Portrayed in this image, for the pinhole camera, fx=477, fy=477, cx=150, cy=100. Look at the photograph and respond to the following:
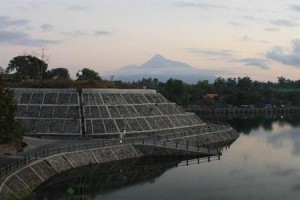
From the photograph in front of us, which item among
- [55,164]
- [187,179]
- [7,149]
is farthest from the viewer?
[7,149]

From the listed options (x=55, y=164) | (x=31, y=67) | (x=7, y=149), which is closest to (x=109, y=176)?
(x=55, y=164)

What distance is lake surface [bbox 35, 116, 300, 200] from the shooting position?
1972 inches

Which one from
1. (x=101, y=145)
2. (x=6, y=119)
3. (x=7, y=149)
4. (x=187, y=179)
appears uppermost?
(x=6, y=119)

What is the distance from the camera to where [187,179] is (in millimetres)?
57938

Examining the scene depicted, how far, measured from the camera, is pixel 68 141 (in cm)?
7494

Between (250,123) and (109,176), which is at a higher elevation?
(250,123)

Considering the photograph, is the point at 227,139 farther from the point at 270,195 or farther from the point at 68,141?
the point at 270,195

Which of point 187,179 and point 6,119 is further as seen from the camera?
point 187,179

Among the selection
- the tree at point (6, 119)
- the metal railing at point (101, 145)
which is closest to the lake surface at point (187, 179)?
the metal railing at point (101, 145)

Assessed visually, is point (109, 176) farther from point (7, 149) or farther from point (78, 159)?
point (7, 149)

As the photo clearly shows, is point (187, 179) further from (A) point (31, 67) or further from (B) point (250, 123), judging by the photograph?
(B) point (250, 123)

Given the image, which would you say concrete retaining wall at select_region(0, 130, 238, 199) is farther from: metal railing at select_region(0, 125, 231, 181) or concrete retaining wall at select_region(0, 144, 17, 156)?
concrete retaining wall at select_region(0, 144, 17, 156)

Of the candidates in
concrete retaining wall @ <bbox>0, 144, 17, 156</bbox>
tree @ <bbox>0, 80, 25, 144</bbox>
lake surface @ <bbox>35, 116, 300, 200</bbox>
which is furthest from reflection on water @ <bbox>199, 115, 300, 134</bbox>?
tree @ <bbox>0, 80, 25, 144</bbox>

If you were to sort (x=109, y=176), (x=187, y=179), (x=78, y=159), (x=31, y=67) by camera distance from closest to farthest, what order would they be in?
1. (x=187, y=179)
2. (x=109, y=176)
3. (x=78, y=159)
4. (x=31, y=67)
